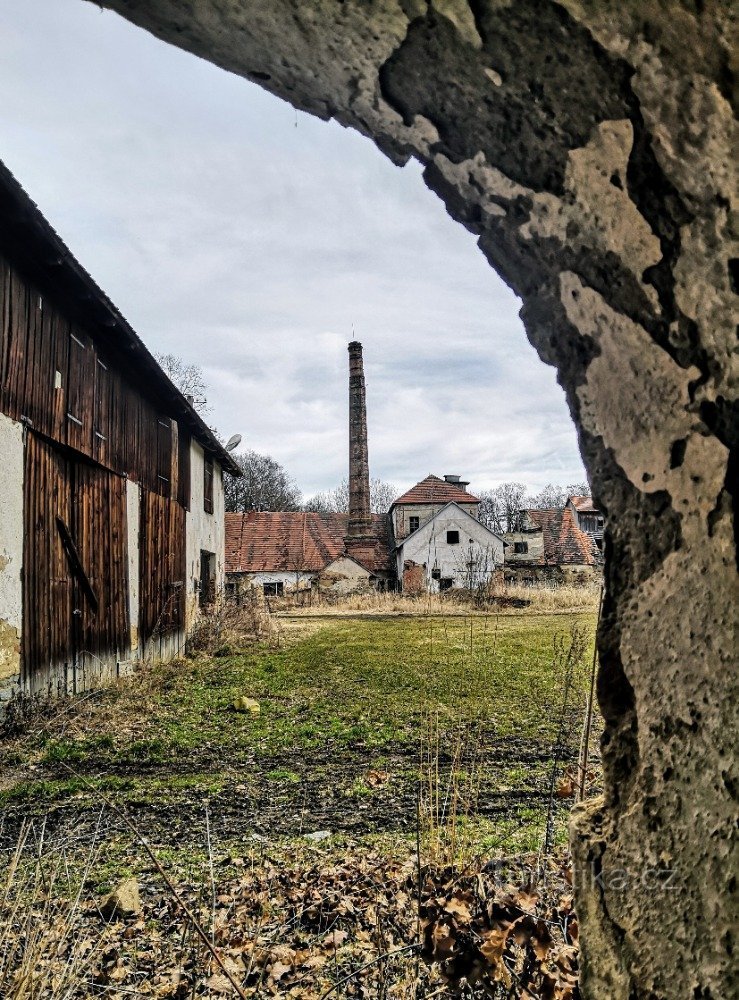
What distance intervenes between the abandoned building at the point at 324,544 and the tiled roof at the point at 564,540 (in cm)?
883

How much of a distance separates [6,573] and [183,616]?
687 centimetres

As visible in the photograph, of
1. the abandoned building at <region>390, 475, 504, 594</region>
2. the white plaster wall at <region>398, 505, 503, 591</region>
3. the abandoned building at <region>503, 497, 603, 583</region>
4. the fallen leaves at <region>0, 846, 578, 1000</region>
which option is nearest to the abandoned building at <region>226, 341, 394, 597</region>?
the abandoned building at <region>390, 475, 504, 594</region>

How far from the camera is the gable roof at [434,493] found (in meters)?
33.9

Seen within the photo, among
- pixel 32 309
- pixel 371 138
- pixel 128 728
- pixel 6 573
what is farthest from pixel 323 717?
pixel 371 138

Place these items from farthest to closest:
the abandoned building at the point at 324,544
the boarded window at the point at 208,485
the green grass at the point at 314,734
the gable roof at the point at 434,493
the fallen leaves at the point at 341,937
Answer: the gable roof at the point at 434,493 < the abandoned building at the point at 324,544 < the boarded window at the point at 208,485 < the green grass at the point at 314,734 < the fallen leaves at the point at 341,937

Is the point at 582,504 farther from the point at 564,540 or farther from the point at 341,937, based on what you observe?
the point at 341,937

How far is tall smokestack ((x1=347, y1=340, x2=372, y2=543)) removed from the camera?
3344cm

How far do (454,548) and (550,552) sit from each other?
5913mm

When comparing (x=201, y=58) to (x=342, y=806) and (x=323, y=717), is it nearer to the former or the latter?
(x=342, y=806)

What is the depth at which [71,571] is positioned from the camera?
7.57 m

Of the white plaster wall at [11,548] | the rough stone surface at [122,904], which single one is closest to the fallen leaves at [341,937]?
the rough stone surface at [122,904]

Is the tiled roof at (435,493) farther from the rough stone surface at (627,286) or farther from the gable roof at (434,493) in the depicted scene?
the rough stone surface at (627,286)

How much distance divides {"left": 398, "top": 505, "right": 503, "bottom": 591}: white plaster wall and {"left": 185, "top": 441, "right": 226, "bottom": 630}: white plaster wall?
14956 mm

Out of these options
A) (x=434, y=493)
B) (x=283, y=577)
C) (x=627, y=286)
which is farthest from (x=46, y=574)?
(x=434, y=493)
